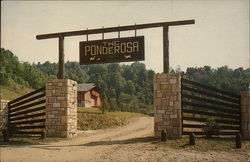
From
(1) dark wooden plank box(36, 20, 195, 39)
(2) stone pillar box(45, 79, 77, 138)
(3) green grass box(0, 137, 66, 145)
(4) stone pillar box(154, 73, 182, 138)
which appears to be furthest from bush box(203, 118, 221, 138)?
(3) green grass box(0, 137, 66, 145)

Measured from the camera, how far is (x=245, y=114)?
12.0 m

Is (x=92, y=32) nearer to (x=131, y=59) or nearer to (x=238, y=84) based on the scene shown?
(x=131, y=59)

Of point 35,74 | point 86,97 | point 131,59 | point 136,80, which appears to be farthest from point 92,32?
point 136,80

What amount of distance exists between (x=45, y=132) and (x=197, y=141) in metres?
7.09

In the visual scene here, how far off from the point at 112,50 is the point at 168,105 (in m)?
3.76

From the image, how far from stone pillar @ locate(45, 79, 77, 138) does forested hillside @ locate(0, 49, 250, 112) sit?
12.1m

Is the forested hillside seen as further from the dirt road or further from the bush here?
the dirt road

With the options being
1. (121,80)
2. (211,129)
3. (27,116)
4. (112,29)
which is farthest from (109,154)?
(121,80)

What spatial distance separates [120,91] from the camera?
86875 millimetres

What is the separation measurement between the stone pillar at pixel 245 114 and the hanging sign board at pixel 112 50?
4826 mm

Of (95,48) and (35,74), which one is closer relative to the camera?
(95,48)

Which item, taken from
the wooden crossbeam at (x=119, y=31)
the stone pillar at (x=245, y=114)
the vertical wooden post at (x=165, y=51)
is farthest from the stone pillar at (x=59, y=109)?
the stone pillar at (x=245, y=114)

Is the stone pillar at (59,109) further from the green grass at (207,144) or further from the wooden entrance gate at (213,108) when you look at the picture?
the wooden entrance gate at (213,108)

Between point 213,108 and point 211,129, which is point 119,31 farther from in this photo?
point 211,129
